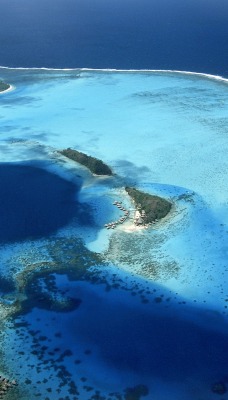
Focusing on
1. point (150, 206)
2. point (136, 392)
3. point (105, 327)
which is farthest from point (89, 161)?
point (136, 392)

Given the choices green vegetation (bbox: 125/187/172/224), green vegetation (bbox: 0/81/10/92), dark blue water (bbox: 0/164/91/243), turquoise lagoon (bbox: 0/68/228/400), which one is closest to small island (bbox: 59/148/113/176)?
turquoise lagoon (bbox: 0/68/228/400)

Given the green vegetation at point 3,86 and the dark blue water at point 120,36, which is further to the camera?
the dark blue water at point 120,36

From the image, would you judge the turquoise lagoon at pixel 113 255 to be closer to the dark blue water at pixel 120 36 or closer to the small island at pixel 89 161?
the small island at pixel 89 161

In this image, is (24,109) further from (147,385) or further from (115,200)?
(147,385)

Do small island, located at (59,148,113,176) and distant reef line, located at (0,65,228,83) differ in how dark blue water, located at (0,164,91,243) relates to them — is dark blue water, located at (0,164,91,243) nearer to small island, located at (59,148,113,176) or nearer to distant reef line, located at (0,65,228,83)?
small island, located at (59,148,113,176)

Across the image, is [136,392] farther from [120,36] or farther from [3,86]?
[120,36]

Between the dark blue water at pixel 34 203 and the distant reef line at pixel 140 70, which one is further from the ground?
the distant reef line at pixel 140 70

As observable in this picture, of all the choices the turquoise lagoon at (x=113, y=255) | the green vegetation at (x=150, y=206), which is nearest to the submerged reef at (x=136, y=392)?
the turquoise lagoon at (x=113, y=255)
